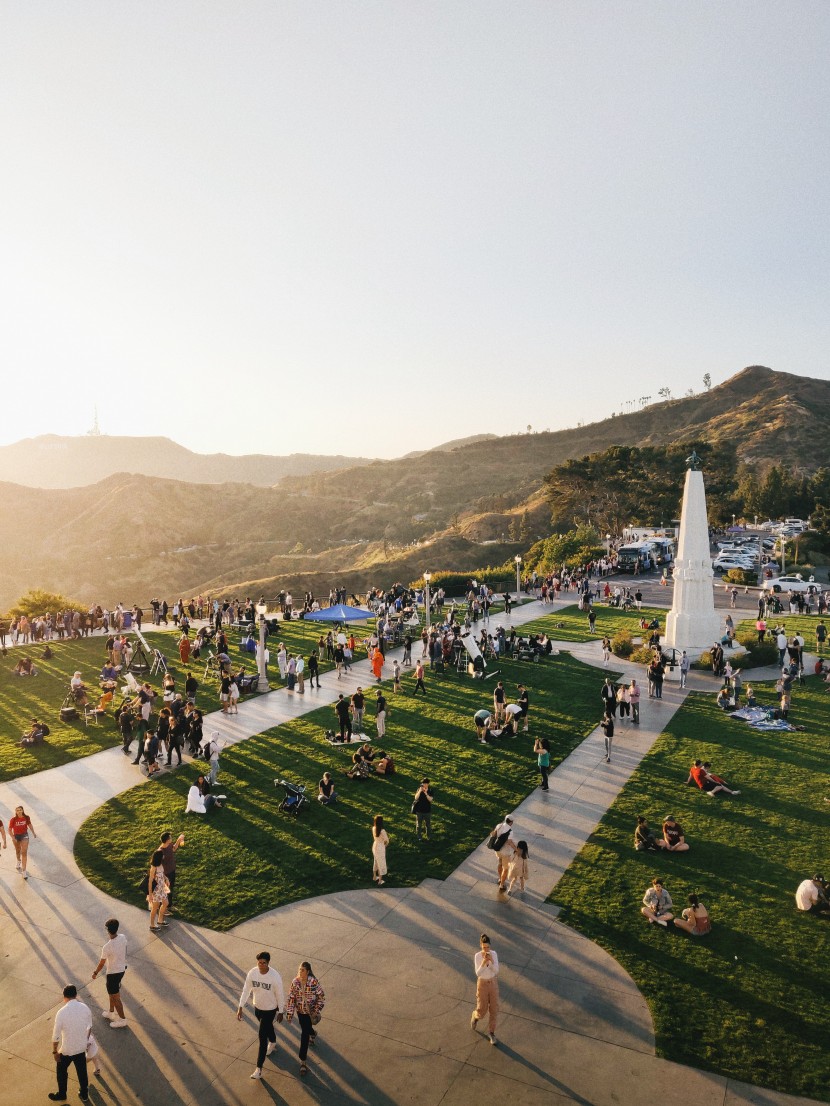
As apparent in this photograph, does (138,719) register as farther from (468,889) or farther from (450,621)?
(450,621)

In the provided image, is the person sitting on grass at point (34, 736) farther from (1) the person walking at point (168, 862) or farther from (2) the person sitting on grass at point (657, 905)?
(2) the person sitting on grass at point (657, 905)

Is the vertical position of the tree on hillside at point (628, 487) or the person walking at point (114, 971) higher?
the tree on hillside at point (628, 487)

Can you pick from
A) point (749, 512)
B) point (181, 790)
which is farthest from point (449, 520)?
point (181, 790)

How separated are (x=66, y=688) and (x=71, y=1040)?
18.5m

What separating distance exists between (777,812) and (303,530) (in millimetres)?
106672

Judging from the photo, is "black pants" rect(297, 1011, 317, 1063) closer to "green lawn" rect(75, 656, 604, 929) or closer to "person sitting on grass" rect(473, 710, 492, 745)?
"green lawn" rect(75, 656, 604, 929)

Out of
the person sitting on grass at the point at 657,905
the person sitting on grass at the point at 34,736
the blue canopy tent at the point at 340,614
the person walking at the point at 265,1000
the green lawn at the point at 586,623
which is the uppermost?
the blue canopy tent at the point at 340,614

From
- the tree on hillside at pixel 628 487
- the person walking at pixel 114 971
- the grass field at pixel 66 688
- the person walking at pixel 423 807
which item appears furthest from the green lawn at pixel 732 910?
the tree on hillside at pixel 628 487

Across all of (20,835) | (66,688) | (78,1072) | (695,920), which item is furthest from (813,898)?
(66,688)

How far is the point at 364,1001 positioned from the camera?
8359mm

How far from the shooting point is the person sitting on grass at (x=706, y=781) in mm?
14172

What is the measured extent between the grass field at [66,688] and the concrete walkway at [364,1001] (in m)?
5.53

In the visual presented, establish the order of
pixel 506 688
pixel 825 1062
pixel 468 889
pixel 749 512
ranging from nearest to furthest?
pixel 825 1062, pixel 468 889, pixel 506 688, pixel 749 512

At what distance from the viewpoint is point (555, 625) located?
3231 cm
